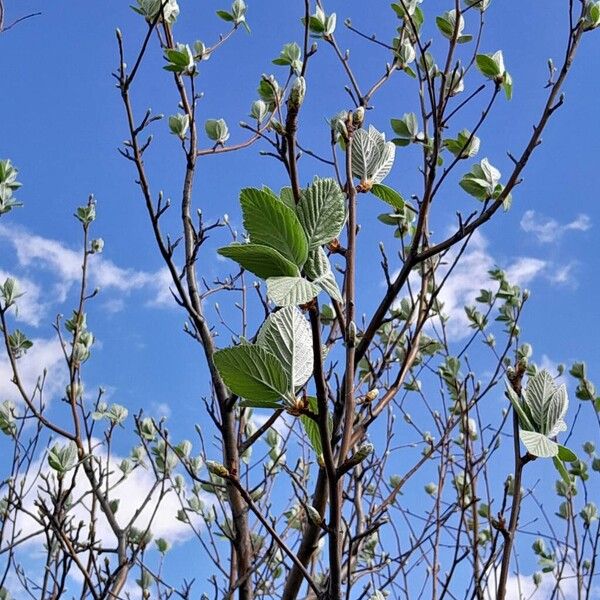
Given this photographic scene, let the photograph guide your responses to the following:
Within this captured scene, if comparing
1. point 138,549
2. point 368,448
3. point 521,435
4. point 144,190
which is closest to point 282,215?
point 368,448

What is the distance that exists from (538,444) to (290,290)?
288 millimetres

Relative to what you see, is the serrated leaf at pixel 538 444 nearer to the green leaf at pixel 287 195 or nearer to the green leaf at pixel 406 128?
the green leaf at pixel 287 195

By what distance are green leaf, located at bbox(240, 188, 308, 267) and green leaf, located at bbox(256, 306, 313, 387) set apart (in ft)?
0.14

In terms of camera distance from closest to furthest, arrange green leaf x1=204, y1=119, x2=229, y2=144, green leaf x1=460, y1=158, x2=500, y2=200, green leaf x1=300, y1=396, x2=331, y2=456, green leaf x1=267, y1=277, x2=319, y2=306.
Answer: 1. green leaf x1=267, y1=277, x2=319, y2=306
2. green leaf x1=300, y1=396, x2=331, y2=456
3. green leaf x1=460, y1=158, x2=500, y2=200
4. green leaf x1=204, y1=119, x2=229, y2=144

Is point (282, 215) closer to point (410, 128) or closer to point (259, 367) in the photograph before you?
point (259, 367)

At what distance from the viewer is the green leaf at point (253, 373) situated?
0.52 meters

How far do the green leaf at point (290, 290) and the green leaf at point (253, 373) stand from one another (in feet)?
0.17

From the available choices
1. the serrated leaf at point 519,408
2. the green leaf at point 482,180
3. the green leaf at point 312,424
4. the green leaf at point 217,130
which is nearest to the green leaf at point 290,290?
the green leaf at point 312,424

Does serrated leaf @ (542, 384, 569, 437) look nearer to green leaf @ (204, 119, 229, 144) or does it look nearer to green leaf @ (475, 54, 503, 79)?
green leaf @ (475, 54, 503, 79)

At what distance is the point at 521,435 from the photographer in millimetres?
628

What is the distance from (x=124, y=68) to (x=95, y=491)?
1.08 metres

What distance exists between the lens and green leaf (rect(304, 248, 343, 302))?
54cm

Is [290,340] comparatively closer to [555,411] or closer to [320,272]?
[320,272]

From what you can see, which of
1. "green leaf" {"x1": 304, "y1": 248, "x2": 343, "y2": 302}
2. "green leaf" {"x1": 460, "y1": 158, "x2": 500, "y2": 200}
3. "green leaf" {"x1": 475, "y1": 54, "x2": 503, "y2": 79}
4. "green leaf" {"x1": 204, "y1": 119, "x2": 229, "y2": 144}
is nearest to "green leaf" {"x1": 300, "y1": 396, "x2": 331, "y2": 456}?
"green leaf" {"x1": 304, "y1": 248, "x2": 343, "y2": 302}
